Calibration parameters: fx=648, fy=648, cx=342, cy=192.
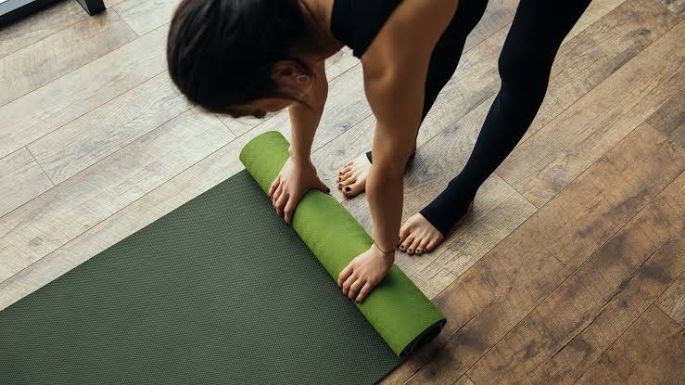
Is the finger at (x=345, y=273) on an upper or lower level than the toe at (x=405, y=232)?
upper

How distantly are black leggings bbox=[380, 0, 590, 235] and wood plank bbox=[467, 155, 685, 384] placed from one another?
0.29 metres

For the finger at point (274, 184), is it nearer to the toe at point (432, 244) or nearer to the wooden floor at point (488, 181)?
the wooden floor at point (488, 181)

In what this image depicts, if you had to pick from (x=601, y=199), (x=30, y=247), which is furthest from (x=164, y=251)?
(x=601, y=199)

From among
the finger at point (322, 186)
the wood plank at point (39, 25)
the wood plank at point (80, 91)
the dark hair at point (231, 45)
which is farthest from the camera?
the wood plank at point (39, 25)

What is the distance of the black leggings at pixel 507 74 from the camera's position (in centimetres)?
104

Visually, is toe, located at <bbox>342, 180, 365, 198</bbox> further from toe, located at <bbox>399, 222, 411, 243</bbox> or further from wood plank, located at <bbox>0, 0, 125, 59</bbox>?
wood plank, located at <bbox>0, 0, 125, 59</bbox>

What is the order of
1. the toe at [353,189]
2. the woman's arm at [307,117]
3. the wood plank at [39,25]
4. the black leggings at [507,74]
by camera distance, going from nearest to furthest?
the black leggings at [507,74] → the woman's arm at [307,117] → the toe at [353,189] → the wood plank at [39,25]

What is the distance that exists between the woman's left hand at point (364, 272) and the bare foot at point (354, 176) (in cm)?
27

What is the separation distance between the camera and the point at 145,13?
1.91m

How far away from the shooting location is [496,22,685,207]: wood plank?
160cm

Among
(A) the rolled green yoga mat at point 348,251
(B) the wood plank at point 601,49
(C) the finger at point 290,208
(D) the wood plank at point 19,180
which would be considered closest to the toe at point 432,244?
(A) the rolled green yoga mat at point 348,251

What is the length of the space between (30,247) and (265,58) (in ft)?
3.28

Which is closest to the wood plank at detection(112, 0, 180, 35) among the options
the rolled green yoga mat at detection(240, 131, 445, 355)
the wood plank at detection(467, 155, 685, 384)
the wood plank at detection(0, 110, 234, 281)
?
the wood plank at detection(0, 110, 234, 281)

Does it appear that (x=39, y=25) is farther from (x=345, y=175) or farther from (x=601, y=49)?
(x=601, y=49)
